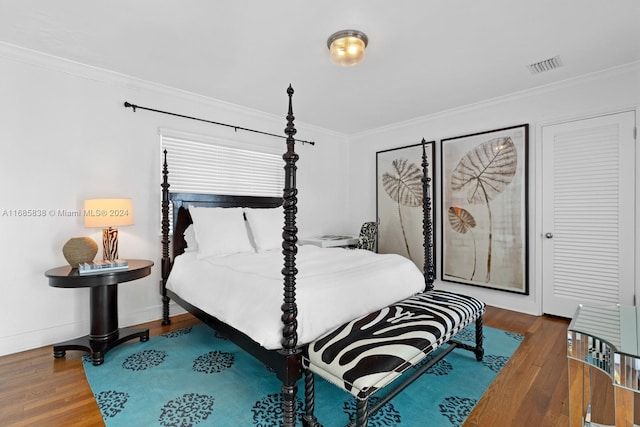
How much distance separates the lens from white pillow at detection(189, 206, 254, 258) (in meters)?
3.16

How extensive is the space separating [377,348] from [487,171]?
3.13 meters

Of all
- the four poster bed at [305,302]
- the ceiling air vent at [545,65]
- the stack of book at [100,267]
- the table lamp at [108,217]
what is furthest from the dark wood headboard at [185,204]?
the ceiling air vent at [545,65]

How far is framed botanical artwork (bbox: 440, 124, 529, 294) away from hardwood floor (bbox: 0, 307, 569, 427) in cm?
Answer: 109

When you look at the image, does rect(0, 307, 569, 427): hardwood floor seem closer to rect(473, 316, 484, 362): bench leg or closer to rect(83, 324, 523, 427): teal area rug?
rect(83, 324, 523, 427): teal area rug

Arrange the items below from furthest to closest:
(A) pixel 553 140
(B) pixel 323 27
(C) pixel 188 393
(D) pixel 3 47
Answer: (A) pixel 553 140
(D) pixel 3 47
(B) pixel 323 27
(C) pixel 188 393

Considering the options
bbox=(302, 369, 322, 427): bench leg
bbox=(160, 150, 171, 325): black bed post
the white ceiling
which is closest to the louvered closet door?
the white ceiling

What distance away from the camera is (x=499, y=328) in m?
3.17

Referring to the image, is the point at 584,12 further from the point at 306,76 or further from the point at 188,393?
the point at 188,393

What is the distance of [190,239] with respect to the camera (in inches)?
135

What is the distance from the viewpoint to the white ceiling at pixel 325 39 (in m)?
2.11

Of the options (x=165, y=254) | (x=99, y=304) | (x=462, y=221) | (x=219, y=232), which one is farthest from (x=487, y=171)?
(x=99, y=304)

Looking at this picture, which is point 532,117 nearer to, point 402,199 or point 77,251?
point 402,199

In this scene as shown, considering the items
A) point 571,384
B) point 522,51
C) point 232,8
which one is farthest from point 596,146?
point 232,8

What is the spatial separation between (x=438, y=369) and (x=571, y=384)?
3.15 ft
